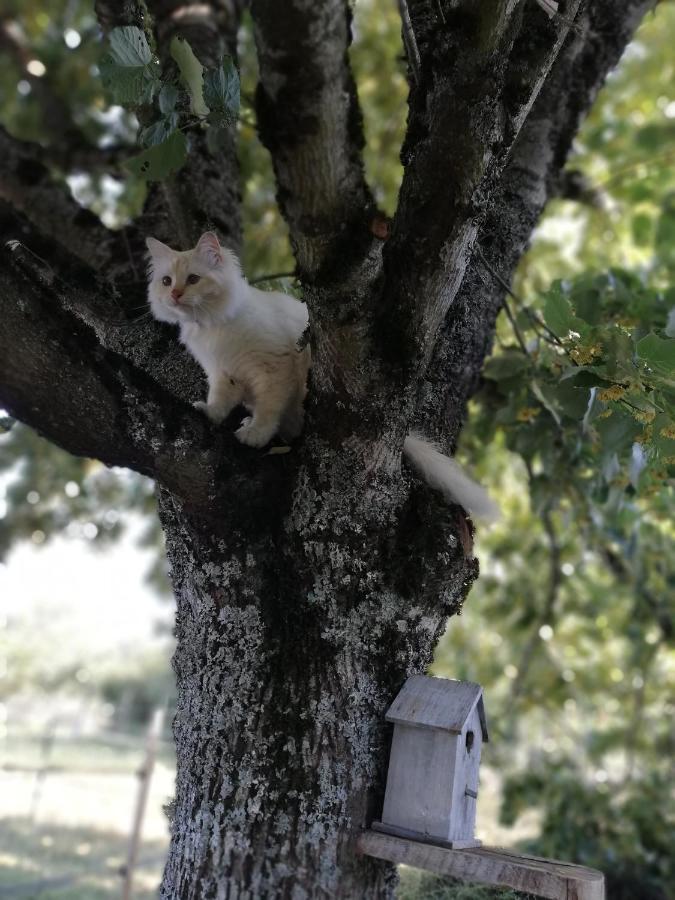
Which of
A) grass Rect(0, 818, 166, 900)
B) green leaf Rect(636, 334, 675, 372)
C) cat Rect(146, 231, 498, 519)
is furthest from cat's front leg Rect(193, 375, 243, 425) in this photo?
grass Rect(0, 818, 166, 900)

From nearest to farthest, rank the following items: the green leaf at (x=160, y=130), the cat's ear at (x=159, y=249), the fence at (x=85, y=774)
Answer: the green leaf at (x=160, y=130) < the cat's ear at (x=159, y=249) < the fence at (x=85, y=774)

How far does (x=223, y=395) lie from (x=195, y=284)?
1.15ft

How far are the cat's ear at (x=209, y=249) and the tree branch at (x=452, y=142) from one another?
794 millimetres

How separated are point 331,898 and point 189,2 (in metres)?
3.12

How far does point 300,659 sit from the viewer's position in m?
1.79

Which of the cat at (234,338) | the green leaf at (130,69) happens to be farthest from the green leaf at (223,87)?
the cat at (234,338)

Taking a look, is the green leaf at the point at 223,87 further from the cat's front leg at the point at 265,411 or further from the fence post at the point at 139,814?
the fence post at the point at 139,814

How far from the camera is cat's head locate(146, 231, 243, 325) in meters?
2.31

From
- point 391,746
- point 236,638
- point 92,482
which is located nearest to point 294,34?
point 236,638

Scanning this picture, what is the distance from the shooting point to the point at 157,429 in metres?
1.83

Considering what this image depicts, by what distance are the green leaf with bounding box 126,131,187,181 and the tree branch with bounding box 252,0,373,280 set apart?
27 cm

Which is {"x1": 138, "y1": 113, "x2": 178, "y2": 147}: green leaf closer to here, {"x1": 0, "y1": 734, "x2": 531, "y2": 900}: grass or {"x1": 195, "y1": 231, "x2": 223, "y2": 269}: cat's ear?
{"x1": 195, "y1": 231, "x2": 223, "y2": 269}: cat's ear

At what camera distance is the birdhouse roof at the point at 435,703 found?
174 centimetres

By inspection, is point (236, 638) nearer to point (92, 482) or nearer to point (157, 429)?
point (157, 429)
